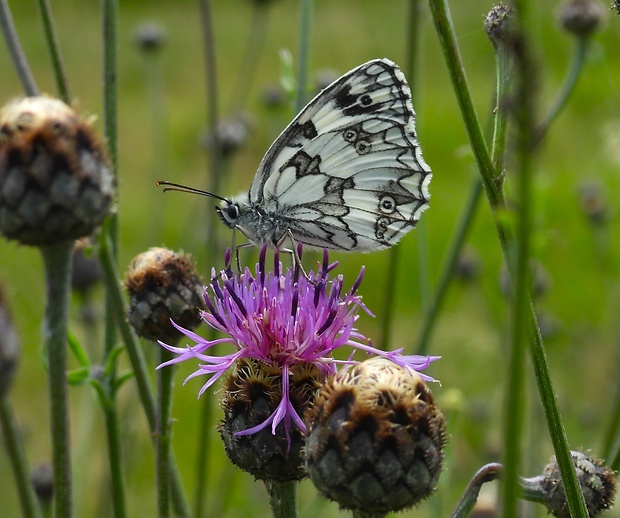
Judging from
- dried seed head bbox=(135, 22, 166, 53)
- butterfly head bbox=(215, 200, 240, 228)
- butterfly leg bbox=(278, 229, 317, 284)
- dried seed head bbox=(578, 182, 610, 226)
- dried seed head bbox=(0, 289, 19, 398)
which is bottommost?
dried seed head bbox=(0, 289, 19, 398)

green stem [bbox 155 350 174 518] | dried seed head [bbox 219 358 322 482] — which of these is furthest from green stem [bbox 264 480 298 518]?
green stem [bbox 155 350 174 518]

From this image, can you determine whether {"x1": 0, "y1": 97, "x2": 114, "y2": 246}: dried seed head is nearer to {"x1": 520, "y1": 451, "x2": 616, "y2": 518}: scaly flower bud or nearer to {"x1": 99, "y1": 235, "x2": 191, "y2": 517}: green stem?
{"x1": 99, "y1": 235, "x2": 191, "y2": 517}: green stem

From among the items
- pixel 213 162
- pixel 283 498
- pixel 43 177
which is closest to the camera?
→ pixel 43 177

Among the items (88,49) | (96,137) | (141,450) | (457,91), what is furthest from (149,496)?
(88,49)

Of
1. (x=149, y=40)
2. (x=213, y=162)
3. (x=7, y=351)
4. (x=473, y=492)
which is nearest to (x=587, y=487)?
(x=473, y=492)

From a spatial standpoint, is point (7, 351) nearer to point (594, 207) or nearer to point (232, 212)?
point (232, 212)

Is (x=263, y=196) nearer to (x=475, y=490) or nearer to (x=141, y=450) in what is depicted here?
(x=475, y=490)

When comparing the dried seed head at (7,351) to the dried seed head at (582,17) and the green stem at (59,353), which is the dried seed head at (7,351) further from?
the dried seed head at (582,17)
